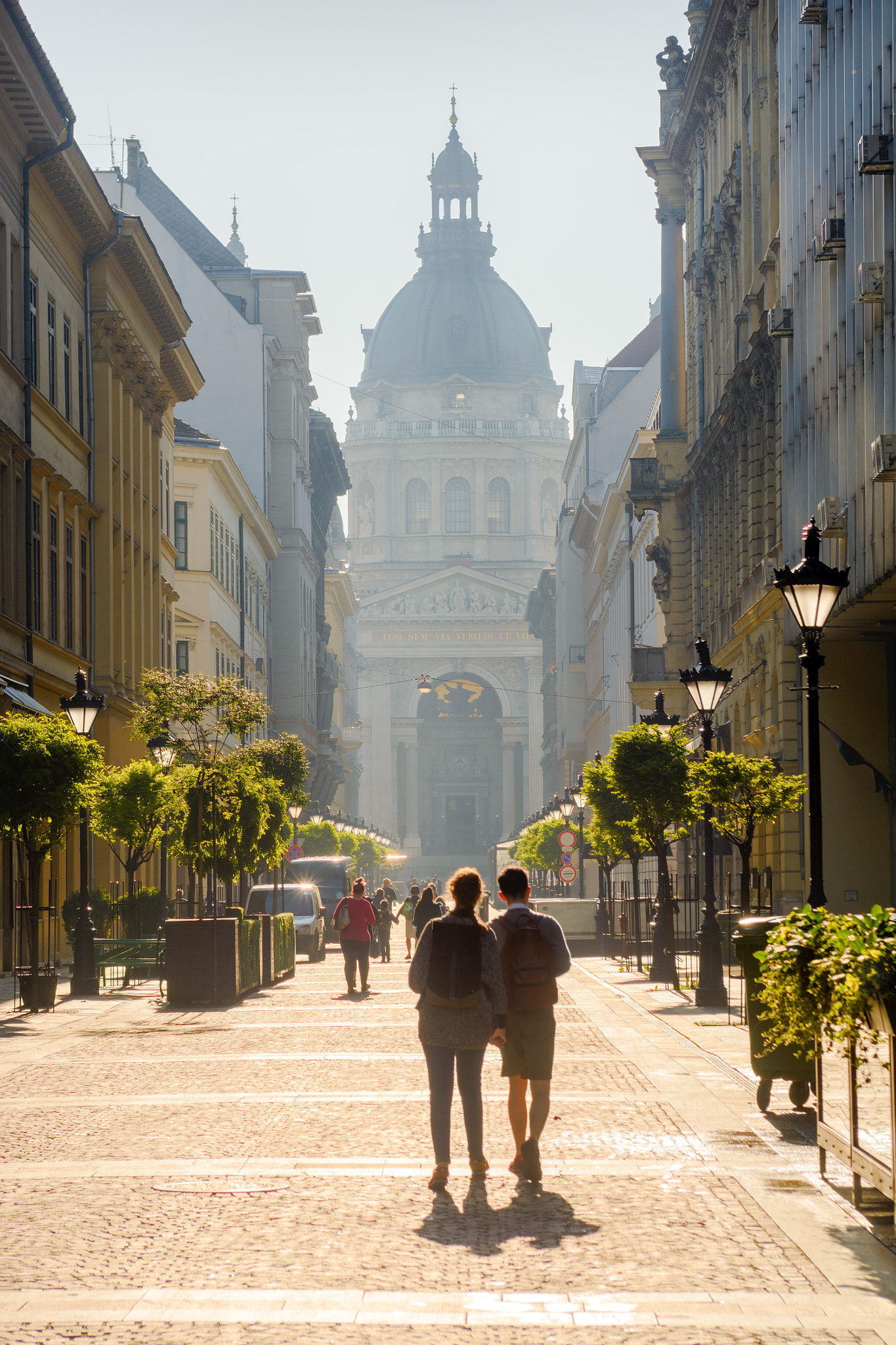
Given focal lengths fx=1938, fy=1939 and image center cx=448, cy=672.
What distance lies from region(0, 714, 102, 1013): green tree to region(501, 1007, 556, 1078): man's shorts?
1133 centimetres

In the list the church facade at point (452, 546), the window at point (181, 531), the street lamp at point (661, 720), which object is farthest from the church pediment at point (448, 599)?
the street lamp at point (661, 720)

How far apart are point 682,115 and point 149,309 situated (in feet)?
45.8

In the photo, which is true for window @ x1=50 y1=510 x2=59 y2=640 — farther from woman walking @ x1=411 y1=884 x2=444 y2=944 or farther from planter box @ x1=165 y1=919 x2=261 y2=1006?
planter box @ x1=165 y1=919 x2=261 y2=1006

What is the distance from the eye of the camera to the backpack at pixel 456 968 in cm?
1006

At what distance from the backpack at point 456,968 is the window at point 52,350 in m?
27.0

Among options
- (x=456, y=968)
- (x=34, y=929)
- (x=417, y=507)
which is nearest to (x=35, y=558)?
(x=34, y=929)

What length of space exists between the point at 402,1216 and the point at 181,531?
48538 mm

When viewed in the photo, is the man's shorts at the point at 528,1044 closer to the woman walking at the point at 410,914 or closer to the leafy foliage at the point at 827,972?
the leafy foliage at the point at 827,972

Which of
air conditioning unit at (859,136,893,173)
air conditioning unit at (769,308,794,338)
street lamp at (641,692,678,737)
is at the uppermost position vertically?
air conditioning unit at (769,308,794,338)

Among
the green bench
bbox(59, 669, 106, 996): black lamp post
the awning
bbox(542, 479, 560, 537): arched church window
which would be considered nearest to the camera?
bbox(59, 669, 106, 996): black lamp post

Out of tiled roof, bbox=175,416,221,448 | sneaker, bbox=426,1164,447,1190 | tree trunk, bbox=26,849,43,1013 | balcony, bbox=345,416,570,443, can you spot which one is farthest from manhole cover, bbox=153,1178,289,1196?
balcony, bbox=345,416,570,443

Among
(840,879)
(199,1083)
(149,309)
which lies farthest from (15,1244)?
(149,309)

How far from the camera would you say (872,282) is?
2355 centimetres

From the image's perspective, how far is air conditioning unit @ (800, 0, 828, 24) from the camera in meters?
27.5
